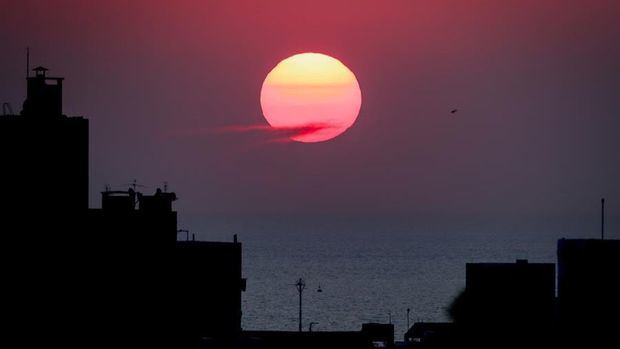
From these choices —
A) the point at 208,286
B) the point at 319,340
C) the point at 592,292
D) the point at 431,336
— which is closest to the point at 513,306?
the point at 431,336

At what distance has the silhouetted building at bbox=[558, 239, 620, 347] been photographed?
9981 centimetres

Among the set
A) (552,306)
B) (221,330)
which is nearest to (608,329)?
(552,306)

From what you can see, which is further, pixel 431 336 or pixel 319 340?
pixel 431 336

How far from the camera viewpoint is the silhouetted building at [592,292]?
9981cm

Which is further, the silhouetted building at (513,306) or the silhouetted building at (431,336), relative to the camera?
the silhouetted building at (513,306)

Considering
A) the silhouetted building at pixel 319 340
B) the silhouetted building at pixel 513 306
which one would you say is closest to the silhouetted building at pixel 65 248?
the silhouetted building at pixel 319 340

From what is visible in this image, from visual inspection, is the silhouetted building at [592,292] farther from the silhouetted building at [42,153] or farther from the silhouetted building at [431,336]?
the silhouetted building at [42,153]

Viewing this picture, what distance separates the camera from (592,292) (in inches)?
4011

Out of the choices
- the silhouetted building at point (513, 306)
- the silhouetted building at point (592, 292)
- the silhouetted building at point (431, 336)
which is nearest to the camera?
the silhouetted building at point (431, 336)

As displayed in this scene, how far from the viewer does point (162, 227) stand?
85812mm

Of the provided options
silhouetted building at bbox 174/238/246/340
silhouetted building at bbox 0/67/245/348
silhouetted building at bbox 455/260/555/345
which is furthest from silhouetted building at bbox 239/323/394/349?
silhouetted building at bbox 0/67/245/348

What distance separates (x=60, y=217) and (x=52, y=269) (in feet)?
8.28

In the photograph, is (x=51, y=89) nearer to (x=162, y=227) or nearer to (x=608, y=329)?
(x=162, y=227)

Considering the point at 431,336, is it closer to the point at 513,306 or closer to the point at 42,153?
the point at 513,306
